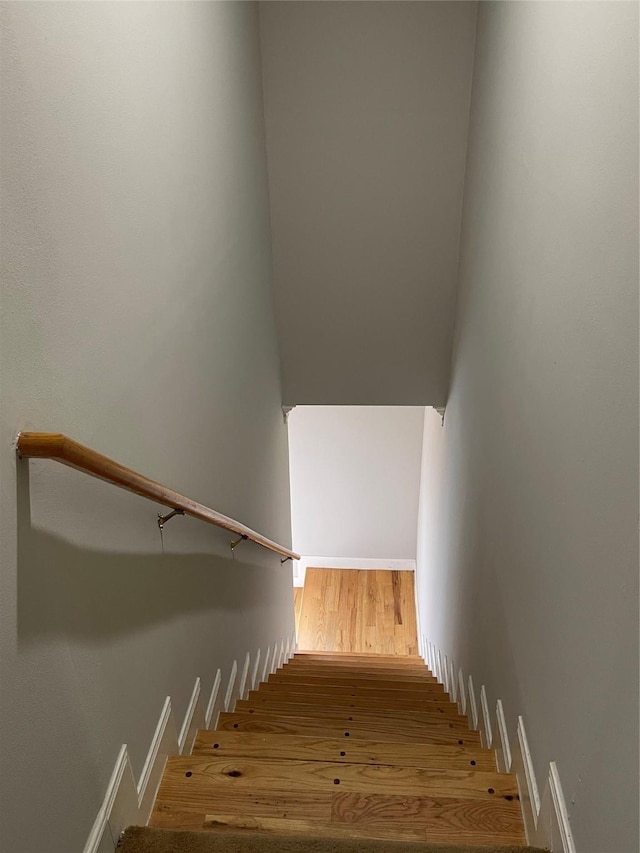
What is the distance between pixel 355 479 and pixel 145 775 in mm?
5381

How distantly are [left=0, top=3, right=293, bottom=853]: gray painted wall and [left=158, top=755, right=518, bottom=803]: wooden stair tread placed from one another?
23 cm

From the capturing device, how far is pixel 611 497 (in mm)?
1228

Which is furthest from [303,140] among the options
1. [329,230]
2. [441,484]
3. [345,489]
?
[345,489]

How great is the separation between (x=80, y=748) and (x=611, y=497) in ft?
3.93

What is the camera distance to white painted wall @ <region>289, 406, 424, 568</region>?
22.3 ft

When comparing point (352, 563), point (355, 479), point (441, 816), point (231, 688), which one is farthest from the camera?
point (352, 563)

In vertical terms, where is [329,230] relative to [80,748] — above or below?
above

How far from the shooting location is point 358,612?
23.3 ft

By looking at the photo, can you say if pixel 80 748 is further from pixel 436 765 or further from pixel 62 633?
pixel 436 765

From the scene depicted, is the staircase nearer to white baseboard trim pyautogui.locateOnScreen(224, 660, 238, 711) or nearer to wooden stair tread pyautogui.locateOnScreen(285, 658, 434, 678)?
white baseboard trim pyautogui.locateOnScreen(224, 660, 238, 711)

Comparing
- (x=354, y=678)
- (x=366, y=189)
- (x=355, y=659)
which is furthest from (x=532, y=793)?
(x=355, y=659)

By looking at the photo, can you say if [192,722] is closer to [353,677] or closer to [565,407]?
[565,407]

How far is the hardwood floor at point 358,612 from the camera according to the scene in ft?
22.0

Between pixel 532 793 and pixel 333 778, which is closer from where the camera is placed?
pixel 532 793
